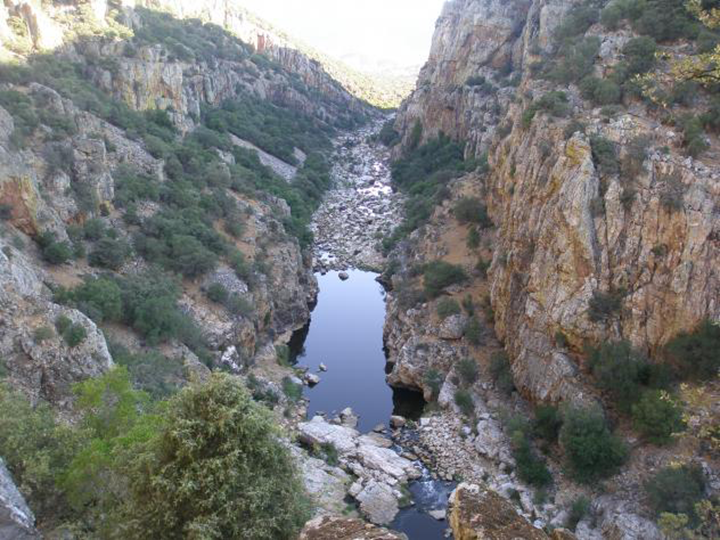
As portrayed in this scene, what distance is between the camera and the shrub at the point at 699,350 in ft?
63.0

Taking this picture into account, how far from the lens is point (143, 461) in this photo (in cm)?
1024

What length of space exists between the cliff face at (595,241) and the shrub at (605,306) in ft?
0.29

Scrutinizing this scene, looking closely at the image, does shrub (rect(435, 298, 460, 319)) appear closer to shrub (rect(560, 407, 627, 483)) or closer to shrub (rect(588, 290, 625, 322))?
shrub (rect(588, 290, 625, 322))

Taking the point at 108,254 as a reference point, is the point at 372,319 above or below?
below

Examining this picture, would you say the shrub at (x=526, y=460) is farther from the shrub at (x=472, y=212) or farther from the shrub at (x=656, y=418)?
the shrub at (x=472, y=212)

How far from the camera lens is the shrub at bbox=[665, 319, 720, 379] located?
19.2m

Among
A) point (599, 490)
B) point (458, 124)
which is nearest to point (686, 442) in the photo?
point (599, 490)

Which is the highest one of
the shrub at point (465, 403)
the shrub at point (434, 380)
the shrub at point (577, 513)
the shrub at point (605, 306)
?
the shrub at point (605, 306)

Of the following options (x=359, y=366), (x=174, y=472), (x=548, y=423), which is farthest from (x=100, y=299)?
(x=548, y=423)

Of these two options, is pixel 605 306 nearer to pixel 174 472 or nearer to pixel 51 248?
pixel 174 472

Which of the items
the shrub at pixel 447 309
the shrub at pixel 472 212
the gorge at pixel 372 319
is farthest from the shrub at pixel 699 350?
the shrub at pixel 472 212

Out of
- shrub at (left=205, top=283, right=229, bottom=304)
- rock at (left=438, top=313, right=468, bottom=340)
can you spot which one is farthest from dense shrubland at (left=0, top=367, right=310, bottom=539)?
rock at (left=438, top=313, right=468, bottom=340)

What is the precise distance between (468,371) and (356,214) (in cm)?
3036

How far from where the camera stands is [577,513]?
1906cm
